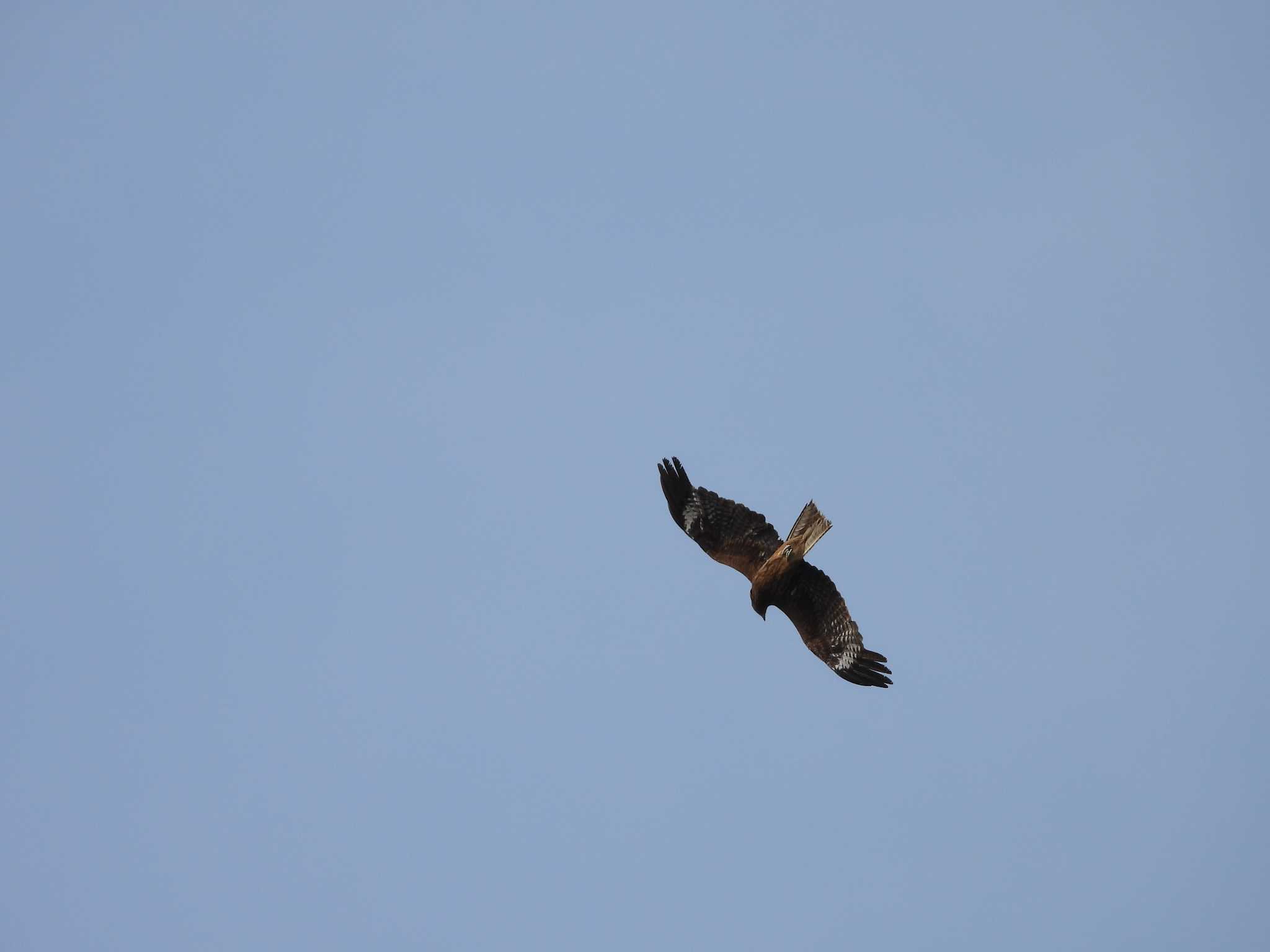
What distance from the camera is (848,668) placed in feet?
54.3

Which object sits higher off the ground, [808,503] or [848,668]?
[808,503]

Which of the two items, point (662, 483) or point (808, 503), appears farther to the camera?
point (662, 483)

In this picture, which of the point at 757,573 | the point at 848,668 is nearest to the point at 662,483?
the point at 757,573

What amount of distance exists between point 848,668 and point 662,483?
3.66 m

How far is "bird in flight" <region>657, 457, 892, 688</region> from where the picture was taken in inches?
652

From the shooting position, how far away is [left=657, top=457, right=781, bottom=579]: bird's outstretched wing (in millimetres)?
17594

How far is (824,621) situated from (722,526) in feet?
6.38

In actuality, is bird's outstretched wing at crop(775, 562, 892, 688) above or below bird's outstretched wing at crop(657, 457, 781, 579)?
below

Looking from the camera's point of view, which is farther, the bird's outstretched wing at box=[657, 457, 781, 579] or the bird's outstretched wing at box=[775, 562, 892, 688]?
the bird's outstretched wing at box=[657, 457, 781, 579]

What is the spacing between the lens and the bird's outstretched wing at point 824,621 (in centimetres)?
1664

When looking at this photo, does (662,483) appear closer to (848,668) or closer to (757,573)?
(757,573)

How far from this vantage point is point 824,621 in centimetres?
1708

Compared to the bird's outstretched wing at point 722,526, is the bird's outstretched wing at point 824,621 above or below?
below

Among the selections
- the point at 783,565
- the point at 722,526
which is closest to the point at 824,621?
the point at 783,565
